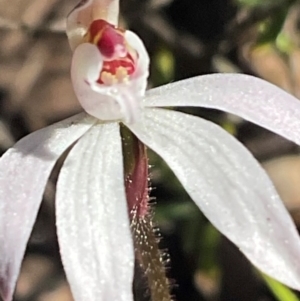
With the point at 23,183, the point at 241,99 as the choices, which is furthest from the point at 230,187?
the point at 23,183

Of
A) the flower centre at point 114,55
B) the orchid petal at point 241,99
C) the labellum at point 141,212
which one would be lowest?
the labellum at point 141,212

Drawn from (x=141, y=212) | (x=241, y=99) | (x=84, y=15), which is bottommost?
(x=141, y=212)

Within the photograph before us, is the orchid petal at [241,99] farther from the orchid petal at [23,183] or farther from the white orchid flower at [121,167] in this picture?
the orchid petal at [23,183]

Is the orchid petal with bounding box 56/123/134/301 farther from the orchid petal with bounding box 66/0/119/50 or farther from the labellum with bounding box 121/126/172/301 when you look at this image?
the orchid petal with bounding box 66/0/119/50

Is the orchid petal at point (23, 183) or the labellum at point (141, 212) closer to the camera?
the orchid petal at point (23, 183)

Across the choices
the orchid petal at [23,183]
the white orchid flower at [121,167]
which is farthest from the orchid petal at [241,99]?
the orchid petal at [23,183]

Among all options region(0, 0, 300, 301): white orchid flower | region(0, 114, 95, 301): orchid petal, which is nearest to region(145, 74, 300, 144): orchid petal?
region(0, 0, 300, 301): white orchid flower

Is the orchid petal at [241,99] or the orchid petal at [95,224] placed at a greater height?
the orchid petal at [241,99]

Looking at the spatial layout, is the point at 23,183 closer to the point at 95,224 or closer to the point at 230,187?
the point at 95,224
